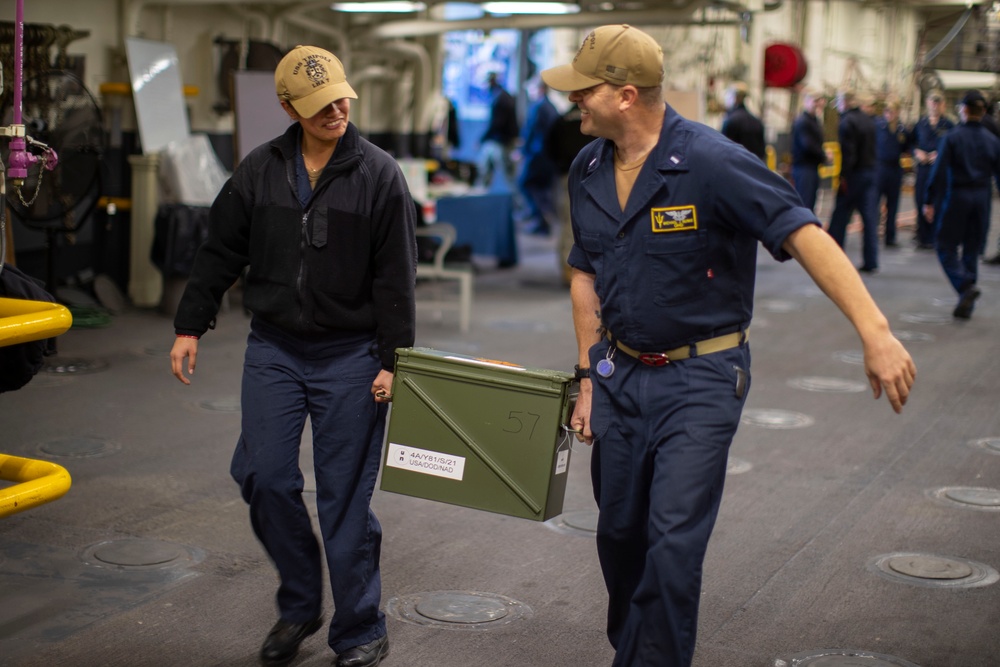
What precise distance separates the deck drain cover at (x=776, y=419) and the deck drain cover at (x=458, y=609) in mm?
3090

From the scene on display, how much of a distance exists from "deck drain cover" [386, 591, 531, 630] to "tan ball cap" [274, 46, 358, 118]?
1.76 m

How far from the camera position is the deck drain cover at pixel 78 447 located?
19.4ft

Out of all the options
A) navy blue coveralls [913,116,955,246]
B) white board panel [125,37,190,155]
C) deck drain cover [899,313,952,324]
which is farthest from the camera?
navy blue coveralls [913,116,955,246]

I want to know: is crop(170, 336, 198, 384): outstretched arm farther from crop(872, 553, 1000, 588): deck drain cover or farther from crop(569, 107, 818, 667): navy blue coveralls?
crop(872, 553, 1000, 588): deck drain cover

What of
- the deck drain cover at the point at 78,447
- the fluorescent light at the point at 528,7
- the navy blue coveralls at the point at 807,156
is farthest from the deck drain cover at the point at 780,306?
the deck drain cover at the point at 78,447

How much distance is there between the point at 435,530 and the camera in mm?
5043

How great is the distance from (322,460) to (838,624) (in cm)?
188

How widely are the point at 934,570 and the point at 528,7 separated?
9106mm

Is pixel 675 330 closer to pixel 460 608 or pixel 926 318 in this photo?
pixel 460 608

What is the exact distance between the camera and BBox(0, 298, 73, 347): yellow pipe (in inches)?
117

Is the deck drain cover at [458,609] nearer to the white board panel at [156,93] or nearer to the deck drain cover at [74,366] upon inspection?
the deck drain cover at [74,366]

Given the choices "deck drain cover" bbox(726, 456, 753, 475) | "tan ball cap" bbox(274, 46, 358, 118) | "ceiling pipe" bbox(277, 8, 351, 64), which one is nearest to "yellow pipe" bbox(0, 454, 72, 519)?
"tan ball cap" bbox(274, 46, 358, 118)

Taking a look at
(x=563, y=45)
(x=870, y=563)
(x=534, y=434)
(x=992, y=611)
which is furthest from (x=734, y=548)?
(x=563, y=45)

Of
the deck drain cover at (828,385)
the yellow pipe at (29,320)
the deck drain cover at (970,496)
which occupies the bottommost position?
the deck drain cover at (970,496)
